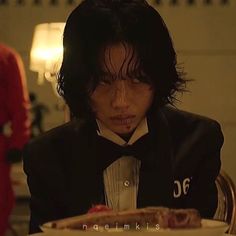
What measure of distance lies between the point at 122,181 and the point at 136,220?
0.33 m

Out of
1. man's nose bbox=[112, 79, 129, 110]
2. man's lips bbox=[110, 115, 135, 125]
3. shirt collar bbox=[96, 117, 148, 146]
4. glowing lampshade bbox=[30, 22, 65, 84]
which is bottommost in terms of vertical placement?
glowing lampshade bbox=[30, 22, 65, 84]

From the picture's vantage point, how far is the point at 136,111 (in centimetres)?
99

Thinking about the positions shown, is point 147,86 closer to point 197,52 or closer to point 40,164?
point 40,164

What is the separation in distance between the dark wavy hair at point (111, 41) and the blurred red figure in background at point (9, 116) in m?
1.70

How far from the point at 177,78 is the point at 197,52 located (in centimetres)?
321

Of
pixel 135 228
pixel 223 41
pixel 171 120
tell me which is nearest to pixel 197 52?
pixel 223 41

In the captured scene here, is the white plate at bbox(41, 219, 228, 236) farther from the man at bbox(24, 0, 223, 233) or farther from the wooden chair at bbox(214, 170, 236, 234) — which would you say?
the wooden chair at bbox(214, 170, 236, 234)

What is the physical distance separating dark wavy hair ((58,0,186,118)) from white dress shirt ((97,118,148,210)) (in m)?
0.11

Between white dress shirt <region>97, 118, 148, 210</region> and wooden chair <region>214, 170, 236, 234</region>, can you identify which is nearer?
white dress shirt <region>97, 118, 148, 210</region>

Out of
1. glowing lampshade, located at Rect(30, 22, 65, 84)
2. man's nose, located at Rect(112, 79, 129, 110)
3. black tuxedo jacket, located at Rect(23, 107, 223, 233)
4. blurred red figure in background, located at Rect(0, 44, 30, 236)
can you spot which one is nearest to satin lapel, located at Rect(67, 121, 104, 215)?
black tuxedo jacket, located at Rect(23, 107, 223, 233)

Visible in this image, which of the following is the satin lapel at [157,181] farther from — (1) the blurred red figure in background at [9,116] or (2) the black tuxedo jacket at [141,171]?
(1) the blurred red figure in background at [9,116]

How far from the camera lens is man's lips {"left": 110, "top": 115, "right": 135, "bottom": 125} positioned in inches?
38.9

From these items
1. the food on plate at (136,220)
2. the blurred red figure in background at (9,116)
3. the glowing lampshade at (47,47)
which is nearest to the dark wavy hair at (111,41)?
the food on plate at (136,220)

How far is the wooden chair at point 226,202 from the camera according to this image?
49.9 inches
